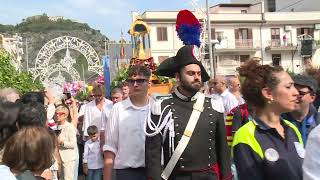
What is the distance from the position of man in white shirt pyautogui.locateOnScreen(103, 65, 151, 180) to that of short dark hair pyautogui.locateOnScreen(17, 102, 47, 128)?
2.57 ft

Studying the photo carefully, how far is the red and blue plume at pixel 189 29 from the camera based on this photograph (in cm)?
504

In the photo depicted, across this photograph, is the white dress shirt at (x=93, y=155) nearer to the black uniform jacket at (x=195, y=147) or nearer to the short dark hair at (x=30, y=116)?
the short dark hair at (x=30, y=116)

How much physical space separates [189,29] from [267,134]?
6.08 feet

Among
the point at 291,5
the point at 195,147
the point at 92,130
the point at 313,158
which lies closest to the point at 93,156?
the point at 92,130

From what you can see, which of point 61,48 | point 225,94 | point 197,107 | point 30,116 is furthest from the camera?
point 61,48

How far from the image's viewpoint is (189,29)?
→ 5.06m

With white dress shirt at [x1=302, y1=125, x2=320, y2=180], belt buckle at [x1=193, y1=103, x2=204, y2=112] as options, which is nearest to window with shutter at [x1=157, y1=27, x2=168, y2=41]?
belt buckle at [x1=193, y1=103, x2=204, y2=112]

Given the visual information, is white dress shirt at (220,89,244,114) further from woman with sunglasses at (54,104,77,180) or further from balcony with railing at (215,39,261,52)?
balcony with railing at (215,39,261,52)

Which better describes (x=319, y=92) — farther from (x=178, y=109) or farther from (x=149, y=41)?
(x=149, y=41)

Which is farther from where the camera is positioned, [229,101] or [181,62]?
[229,101]

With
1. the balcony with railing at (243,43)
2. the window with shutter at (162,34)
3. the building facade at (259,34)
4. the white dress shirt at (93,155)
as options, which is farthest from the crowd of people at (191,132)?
the balcony with railing at (243,43)

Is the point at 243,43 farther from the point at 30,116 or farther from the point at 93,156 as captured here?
the point at 30,116

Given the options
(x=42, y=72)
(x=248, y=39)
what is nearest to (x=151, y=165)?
(x=42, y=72)

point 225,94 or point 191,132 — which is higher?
point 225,94
